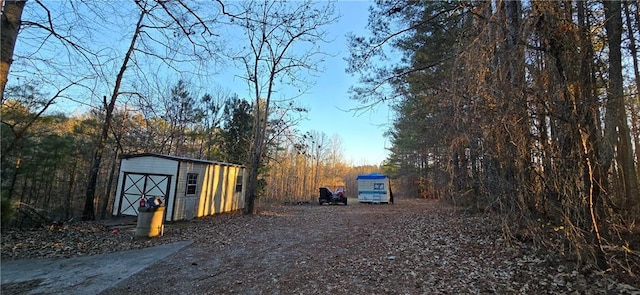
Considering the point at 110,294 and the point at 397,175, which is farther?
the point at 397,175

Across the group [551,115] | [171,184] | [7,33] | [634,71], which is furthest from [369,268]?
[171,184]

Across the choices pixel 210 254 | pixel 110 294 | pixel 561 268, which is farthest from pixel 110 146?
pixel 561 268

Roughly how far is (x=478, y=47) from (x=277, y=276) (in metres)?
3.98

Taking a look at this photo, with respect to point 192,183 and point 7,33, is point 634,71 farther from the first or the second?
point 192,183

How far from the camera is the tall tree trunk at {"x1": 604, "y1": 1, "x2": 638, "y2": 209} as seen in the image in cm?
356

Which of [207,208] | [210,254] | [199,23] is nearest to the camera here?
[199,23]

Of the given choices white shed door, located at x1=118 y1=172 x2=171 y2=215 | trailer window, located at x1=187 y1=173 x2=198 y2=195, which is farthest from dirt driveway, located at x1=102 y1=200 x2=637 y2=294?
white shed door, located at x1=118 y1=172 x2=171 y2=215

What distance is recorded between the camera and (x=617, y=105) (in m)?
3.62

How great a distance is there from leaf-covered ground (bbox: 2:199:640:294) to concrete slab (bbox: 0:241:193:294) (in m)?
0.32

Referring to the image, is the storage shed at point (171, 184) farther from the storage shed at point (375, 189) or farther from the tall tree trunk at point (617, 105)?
the tall tree trunk at point (617, 105)

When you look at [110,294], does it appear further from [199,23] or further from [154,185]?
[154,185]

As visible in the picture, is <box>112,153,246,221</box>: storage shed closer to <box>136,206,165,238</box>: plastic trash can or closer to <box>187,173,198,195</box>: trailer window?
<box>187,173,198,195</box>: trailer window

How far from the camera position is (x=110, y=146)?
53.7 ft

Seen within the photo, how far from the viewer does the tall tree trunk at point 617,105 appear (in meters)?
3.56
